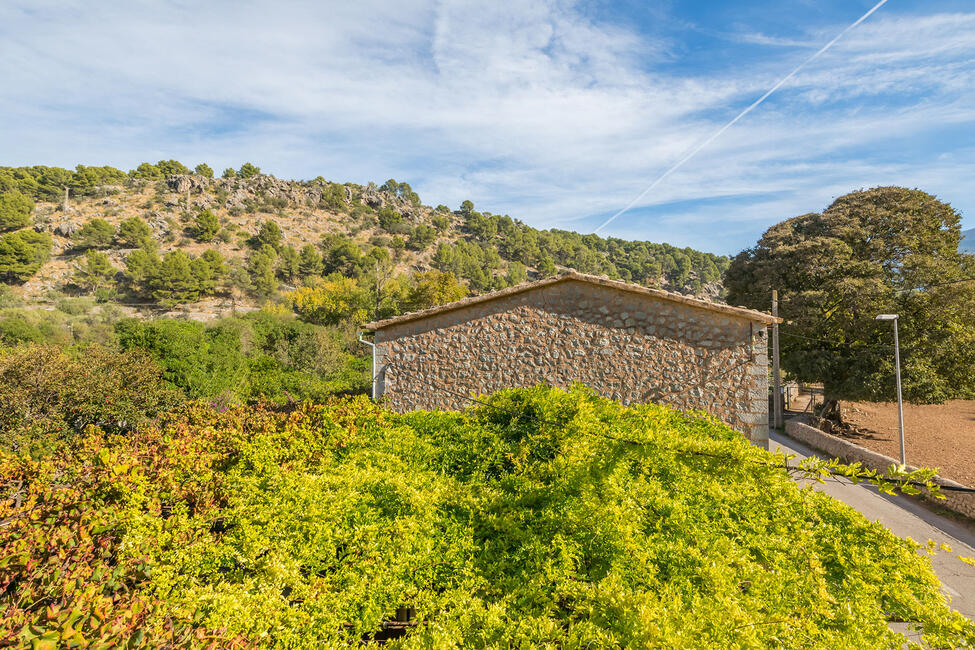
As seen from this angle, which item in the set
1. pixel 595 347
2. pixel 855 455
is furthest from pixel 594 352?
pixel 855 455

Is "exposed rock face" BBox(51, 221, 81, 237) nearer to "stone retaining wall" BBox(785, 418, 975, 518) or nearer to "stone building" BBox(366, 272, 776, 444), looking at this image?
"stone building" BBox(366, 272, 776, 444)

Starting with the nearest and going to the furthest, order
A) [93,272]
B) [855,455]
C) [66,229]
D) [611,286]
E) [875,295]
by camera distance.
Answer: [611,286] < [855,455] < [875,295] < [93,272] < [66,229]

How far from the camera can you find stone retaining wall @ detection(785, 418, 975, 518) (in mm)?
11094

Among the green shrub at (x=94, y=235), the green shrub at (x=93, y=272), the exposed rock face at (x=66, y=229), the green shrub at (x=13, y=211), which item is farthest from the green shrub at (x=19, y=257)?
the green shrub at (x=13, y=211)

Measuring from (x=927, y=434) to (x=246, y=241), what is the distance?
58815 mm

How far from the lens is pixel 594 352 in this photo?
1014 cm

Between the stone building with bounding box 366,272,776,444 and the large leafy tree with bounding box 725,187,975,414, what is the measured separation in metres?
9.51

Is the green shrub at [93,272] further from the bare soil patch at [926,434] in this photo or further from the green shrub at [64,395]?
the bare soil patch at [926,434]

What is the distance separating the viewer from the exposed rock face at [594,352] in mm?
9578

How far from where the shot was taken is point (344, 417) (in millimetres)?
8148

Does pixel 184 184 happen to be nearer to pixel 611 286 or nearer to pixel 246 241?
Result: pixel 246 241

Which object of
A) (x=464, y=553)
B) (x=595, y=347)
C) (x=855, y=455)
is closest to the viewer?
(x=464, y=553)

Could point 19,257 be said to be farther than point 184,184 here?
No

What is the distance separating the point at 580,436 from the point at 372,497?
2.72 m
